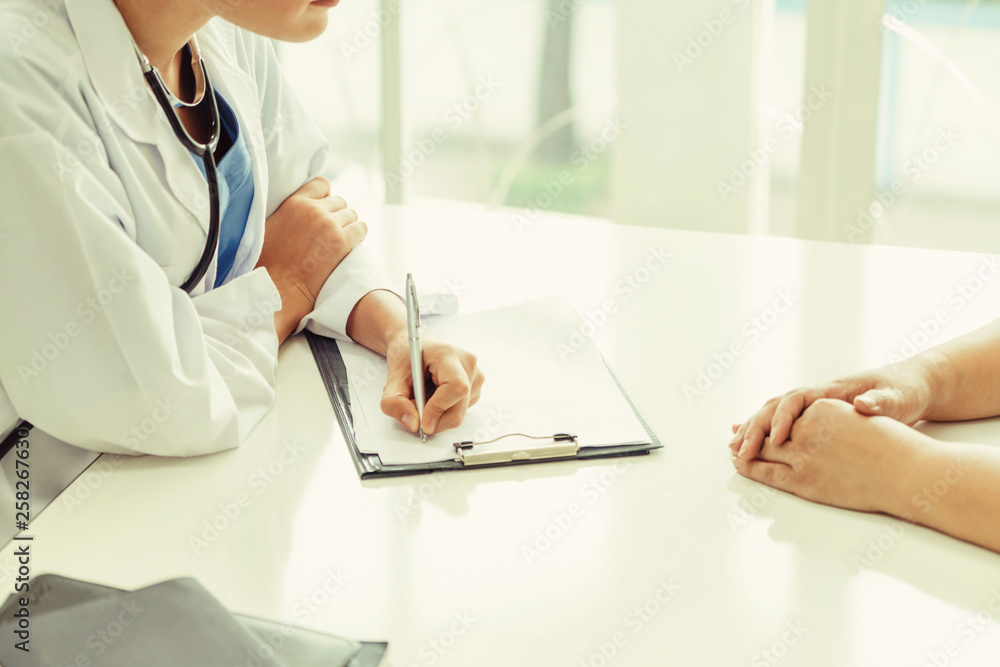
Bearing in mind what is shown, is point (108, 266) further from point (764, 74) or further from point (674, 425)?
point (764, 74)

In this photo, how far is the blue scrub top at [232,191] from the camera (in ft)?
3.72

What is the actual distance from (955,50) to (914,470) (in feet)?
6.86

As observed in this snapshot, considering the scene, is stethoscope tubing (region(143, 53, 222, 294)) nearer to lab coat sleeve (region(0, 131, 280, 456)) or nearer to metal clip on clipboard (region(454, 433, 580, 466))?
lab coat sleeve (region(0, 131, 280, 456))

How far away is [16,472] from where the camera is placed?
0.95m

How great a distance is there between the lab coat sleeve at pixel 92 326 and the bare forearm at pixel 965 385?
71cm

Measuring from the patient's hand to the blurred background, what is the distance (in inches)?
62.5

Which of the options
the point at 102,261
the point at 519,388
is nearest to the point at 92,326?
the point at 102,261

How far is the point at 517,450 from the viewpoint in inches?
38.1

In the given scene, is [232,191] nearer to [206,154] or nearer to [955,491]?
[206,154]

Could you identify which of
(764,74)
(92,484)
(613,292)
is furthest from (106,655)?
(764,74)

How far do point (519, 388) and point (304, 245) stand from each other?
39 cm

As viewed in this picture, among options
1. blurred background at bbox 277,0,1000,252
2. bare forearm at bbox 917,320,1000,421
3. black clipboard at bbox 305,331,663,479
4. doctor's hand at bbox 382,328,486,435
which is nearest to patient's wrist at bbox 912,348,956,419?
bare forearm at bbox 917,320,1000,421

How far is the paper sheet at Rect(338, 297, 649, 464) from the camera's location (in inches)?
39.4

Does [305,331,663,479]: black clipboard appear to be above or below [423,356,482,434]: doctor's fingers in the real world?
below
